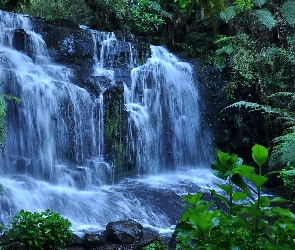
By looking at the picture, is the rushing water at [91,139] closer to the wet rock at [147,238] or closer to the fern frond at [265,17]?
the wet rock at [147,238]

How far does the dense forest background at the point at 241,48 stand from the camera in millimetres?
12953

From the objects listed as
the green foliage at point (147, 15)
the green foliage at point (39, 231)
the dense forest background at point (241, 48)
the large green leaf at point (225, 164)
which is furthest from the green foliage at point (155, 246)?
the green foliage at point (147, 15)

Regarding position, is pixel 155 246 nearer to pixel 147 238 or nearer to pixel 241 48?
pixel 147 238

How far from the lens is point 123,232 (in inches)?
270

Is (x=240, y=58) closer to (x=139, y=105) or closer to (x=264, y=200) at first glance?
(x=139, y=105)

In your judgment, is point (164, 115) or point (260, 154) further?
point (164, 115)

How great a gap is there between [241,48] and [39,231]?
9.90 metres

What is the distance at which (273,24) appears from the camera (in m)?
12.9

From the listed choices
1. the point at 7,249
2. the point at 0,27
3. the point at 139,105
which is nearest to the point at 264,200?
the point at 7,249

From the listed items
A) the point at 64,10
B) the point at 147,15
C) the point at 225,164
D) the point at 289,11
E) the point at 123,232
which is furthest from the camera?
the point at 64,10

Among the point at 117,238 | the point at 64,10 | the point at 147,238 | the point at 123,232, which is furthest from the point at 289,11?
the point at 117,238

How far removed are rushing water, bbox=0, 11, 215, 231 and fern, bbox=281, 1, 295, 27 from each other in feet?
11.4

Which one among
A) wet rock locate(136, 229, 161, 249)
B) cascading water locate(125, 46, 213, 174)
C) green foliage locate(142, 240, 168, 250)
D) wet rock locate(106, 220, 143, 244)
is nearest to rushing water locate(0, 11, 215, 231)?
cascading water locate(125, 46, 213, 174)

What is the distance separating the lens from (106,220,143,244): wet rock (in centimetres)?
676
